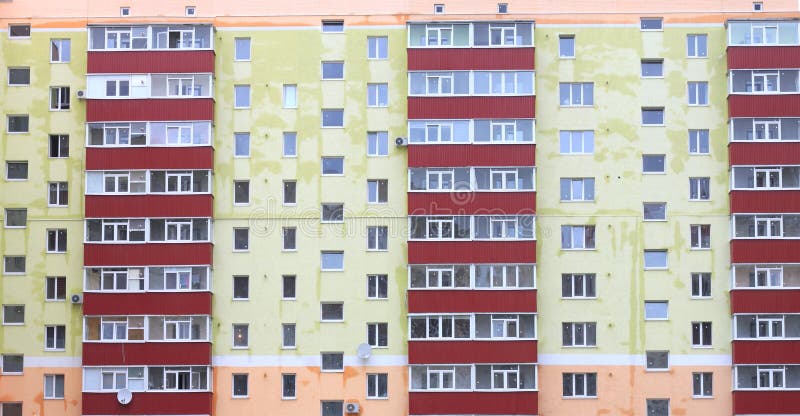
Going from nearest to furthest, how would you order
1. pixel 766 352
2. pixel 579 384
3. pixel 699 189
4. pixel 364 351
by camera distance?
pixel 766 352 < pixel 364 351 < pixel 579 384 < pixel 699 189

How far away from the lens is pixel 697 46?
69625mm

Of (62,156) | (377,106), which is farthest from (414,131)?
(62,156)

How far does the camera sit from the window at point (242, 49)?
2756 inches

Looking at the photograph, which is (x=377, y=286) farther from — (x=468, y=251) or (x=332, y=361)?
(x=468, y=251)

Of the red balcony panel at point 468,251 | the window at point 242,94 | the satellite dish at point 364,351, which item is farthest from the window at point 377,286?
the window at point 242,94

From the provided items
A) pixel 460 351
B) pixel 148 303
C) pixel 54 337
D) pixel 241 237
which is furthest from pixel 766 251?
pixel 54 337

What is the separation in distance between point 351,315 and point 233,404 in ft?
21.9

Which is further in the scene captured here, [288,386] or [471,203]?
[288,386]

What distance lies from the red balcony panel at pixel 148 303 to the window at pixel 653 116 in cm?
2161

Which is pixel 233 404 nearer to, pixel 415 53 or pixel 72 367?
pixel 72 367

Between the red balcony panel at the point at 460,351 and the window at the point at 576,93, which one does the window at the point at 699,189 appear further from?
the red balcony panel at the point at 460,351

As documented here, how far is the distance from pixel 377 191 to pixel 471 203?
4.48 meters

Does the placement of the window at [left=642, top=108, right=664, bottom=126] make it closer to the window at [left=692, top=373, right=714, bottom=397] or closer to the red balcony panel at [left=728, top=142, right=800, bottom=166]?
the red balcony panel at [left=728, top=142, right=800, bottom=166]

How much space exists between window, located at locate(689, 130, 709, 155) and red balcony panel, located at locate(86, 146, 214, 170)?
22091 mm
